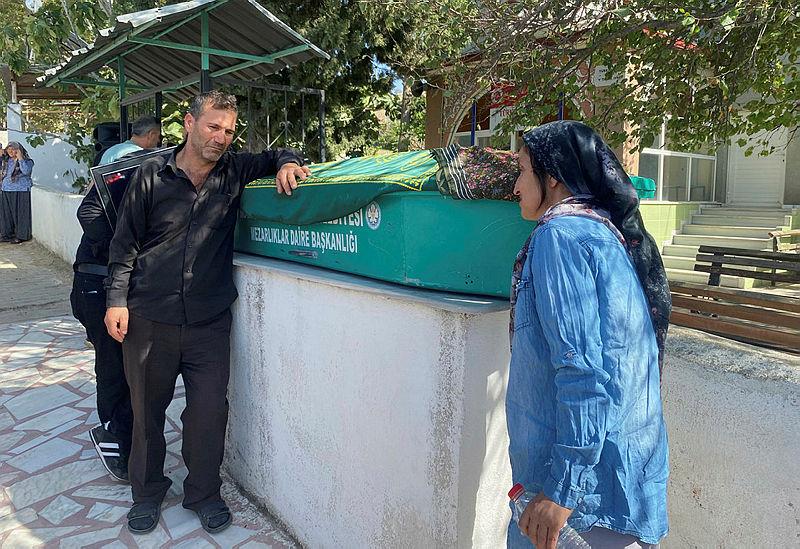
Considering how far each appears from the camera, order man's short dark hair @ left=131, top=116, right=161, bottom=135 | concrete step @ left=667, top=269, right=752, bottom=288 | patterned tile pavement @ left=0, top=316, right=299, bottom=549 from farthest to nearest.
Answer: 1. concrete step @ left=667, top=269, right=752, bottom=288
2. man's short dark hair @ left=131, top=116, right=161, bottom=135
3. patterned tile pavement @ left=0, top=316, right=299, bottom=549

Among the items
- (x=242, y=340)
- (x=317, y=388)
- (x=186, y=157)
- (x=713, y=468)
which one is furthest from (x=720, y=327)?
(x=186, y=157)

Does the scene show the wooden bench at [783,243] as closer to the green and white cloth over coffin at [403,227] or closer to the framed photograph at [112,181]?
the green and white cloth over coffin at [403,227]

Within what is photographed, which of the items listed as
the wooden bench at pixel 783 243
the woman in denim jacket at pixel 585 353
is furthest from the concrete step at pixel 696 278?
the woman in denim jacket at pixel 585 353

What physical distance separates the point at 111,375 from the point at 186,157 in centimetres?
139

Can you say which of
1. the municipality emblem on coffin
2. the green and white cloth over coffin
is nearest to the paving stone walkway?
the green and white cloth over coffin

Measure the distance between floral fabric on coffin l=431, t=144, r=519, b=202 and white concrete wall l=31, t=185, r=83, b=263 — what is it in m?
7.61

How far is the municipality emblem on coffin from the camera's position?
2160mm

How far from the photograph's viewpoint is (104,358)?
3301 millimetres

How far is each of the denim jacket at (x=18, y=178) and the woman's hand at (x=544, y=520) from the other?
14.0 meters

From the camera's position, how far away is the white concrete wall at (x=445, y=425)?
6.12 feet

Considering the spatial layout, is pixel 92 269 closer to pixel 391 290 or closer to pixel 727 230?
pixel 391 290

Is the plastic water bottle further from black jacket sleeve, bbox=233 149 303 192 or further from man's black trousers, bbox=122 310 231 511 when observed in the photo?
black jacket sleeve, bbox=233 149 303 192

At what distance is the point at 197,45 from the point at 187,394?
3.76m

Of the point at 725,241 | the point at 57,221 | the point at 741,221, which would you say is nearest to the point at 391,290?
the point at 725,241
